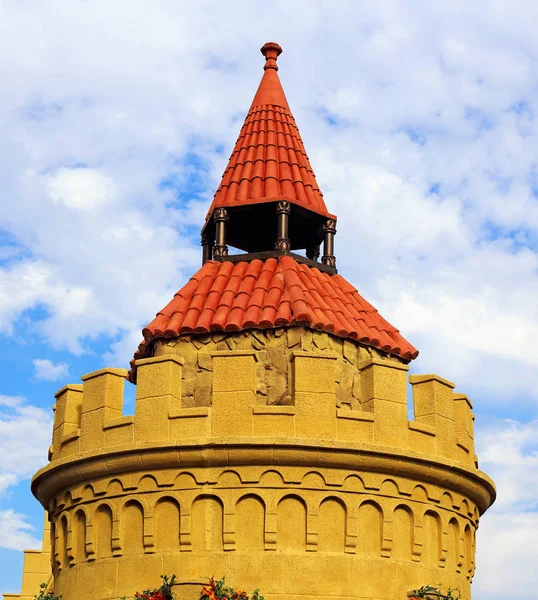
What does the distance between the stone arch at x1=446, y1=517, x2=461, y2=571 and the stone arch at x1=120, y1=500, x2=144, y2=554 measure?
4257 millimetres

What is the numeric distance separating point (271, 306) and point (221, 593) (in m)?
4.69

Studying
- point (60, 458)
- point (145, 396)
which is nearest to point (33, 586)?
point (60, 458)

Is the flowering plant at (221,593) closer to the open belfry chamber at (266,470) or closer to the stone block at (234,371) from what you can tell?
the open belfry chamber at (266,470)

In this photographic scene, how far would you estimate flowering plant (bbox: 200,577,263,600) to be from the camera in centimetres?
1400

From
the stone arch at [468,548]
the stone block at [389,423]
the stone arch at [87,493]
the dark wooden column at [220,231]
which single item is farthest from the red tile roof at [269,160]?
the stone arch at [468,548]

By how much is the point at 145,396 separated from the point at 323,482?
2656 millimetres

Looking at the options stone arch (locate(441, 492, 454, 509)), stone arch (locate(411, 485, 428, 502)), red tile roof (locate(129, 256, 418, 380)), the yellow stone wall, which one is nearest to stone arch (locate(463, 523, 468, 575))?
the yellow stone wall

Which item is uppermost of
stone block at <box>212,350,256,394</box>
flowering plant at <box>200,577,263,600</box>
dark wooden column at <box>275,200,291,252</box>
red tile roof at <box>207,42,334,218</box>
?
red tile roof at <box>207,42,334,218</box>

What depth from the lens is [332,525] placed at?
14.6m

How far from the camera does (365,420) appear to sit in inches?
589

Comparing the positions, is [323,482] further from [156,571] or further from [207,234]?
[207,234]

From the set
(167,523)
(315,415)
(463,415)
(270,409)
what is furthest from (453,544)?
(167,523)

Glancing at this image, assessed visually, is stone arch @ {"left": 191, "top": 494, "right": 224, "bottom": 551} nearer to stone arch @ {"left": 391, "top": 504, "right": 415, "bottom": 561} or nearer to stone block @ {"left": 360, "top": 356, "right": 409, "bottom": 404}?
stone arch @ {"left": 391, "top": 504, "right": 415, "bottom": 561}

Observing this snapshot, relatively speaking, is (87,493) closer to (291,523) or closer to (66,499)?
(66,499)
